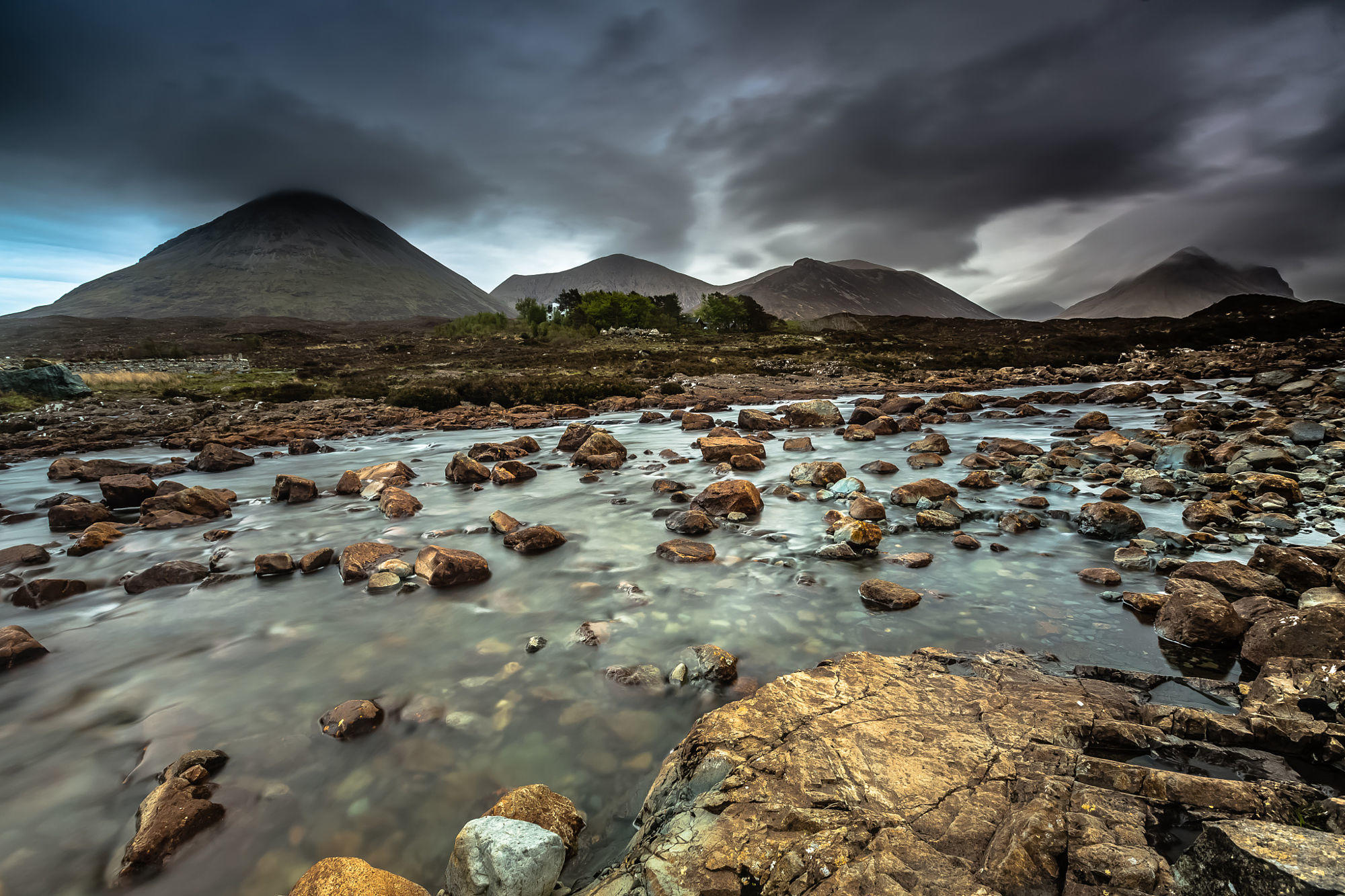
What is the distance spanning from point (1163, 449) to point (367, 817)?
51.8ft

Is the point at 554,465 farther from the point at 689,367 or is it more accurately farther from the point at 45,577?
the point at 689,367

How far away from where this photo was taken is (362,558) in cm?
784

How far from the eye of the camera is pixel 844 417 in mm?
23734

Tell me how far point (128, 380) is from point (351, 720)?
4646 centimetres

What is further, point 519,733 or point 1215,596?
point 1215,596

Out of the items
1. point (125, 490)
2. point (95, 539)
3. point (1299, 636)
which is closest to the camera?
point (1299, 636)

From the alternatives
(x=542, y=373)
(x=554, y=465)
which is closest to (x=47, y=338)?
(x=542, y=373)

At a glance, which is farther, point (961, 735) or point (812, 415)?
point (812, 415)

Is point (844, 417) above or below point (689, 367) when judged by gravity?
below

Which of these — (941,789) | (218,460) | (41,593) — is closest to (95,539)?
(41,593)

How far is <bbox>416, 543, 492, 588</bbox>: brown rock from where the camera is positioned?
7.29 meters

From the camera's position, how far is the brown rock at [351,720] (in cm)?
452

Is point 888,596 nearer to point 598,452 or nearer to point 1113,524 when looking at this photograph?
point 1113,524

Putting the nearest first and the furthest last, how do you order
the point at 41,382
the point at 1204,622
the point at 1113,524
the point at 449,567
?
1. the point at 1204,622
2. the point at 449,567
3. the point at 1113,524
4. the point at 41,382
